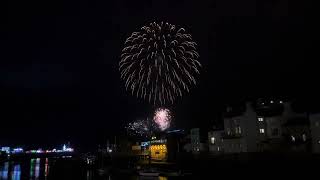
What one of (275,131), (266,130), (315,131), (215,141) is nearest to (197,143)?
(215,141)

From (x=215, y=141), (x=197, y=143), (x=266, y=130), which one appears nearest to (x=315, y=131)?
(x=266, y=130)

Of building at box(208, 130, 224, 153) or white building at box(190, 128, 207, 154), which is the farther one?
white building at box(190, 128, 207, 154)

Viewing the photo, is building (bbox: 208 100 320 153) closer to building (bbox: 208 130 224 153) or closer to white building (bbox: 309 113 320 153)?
building (bbox: 208 130 224 153)

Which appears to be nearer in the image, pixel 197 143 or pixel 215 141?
pixel 215 141

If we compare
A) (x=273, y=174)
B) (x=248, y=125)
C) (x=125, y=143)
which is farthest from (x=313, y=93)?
(x=125, y=143)

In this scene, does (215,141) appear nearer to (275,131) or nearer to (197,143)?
(197,143)

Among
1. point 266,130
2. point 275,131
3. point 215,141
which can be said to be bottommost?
point 215,141

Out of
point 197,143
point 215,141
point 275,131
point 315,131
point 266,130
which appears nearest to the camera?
point 315,131

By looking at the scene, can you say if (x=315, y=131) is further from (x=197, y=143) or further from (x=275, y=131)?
(x=197, y=143)

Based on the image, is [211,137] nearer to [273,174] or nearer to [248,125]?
[248,125]

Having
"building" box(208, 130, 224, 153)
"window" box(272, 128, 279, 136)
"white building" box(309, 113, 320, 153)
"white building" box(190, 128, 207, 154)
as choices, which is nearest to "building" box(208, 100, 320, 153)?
"window" box(272, 128, 279, 136)

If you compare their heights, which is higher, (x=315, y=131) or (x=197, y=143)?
(x=315, y=131)

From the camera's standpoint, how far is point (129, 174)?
80750 mm

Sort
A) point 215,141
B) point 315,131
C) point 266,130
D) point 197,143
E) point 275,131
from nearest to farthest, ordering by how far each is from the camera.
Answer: point 315,131 < point 275,131 < point 266,130 < point 215,141 < point 197,143
